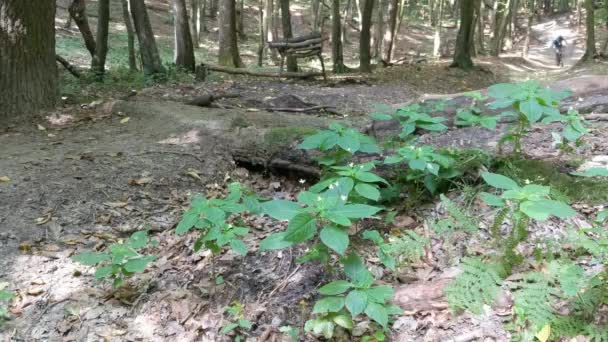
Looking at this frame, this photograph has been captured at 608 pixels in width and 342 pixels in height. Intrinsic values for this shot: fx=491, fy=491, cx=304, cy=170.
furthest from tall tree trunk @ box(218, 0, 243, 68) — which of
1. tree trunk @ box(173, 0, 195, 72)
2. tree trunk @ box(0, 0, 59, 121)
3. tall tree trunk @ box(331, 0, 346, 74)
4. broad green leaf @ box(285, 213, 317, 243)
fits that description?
broad green leaf @ box(285, 213, 317, 243)

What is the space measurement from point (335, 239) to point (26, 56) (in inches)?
218

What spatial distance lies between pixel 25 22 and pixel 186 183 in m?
3.30

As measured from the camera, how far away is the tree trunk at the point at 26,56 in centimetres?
597

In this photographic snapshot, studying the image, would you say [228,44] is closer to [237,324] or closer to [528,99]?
[528,99]

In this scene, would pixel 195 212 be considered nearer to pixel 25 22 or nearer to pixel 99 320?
pixel 99 320

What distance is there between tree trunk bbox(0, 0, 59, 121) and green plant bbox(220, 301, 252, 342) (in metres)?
4.82

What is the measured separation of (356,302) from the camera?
7.71 feet

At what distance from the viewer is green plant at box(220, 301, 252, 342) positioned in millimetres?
2715

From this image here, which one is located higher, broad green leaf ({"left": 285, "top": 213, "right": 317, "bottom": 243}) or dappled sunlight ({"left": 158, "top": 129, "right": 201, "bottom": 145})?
broad green leaf ({"left": 285, "top": 213, "right": 317, "bottom": 243})

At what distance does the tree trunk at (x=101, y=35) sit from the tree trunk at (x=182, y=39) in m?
1.54

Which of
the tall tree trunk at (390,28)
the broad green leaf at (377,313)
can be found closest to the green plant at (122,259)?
the broad green leaf at (377,313)

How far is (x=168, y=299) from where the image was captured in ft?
10.1

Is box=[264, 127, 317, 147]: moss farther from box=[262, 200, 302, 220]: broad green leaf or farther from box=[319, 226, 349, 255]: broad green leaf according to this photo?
box=[319, 226, 349, 255]: broad green leaf

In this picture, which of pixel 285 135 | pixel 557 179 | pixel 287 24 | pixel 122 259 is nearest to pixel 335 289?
pixel 122 259
